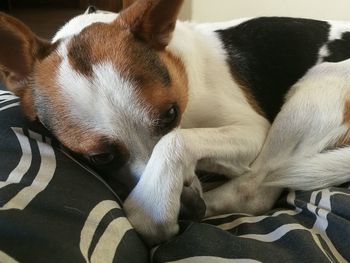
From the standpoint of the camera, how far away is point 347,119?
4.93 ft

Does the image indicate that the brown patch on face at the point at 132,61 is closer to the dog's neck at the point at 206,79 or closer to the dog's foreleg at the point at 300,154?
the dog's neck at the point at 206,79

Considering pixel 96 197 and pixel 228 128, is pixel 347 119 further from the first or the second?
pixel 96 197

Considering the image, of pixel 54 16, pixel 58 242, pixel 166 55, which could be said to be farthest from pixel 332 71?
pixel 54 16

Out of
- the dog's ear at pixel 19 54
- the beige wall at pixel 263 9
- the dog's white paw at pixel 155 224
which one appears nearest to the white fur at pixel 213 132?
the dog's white paw at pixel 155 224

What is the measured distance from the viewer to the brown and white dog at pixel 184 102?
1246mm

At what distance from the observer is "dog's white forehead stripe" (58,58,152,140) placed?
4.05 feet

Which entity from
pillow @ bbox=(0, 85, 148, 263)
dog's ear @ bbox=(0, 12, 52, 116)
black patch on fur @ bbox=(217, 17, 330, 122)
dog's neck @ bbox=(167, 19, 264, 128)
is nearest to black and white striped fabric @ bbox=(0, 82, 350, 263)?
pillow @ bbox=(0, 85, 148, 263)

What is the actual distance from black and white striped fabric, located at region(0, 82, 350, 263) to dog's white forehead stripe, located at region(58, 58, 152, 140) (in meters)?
0.13

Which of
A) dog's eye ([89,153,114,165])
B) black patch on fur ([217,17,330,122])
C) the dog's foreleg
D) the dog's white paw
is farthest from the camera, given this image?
black patch on fur ([217,17,330,122])

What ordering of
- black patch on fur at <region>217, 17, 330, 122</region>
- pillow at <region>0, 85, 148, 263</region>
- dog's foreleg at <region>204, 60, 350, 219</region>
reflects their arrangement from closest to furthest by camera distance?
pillow at <region>0, 85, 148, 263</region> → dog's foreleg at <region>204, 60, 350, 219</region> → black patch on fur at <region>217, 17, 330, 122</region>

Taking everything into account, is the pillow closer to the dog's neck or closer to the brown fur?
the brown fur

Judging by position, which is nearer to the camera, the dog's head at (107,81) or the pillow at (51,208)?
the pillow at (51,208)

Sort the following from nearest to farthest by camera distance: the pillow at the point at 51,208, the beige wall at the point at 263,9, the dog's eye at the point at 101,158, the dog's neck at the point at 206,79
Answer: the pillow at the point at 51,208, the dog's eye at the point at 101,158, the dog's neck at the point at 206,79, the beige wall at the point at 263,9

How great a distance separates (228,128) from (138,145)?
344mm
